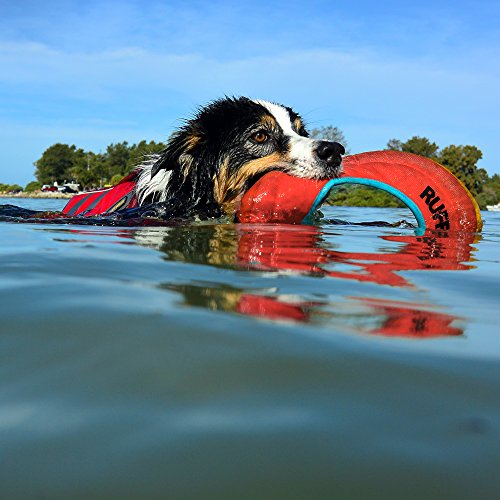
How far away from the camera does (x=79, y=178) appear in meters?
117

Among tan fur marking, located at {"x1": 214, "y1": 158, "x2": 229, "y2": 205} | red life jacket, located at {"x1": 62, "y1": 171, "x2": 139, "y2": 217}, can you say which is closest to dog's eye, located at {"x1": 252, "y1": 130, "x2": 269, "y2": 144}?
tan fur marking, located at {"x1": 214, "y1": 158, "x2": 229, "y2": 205}

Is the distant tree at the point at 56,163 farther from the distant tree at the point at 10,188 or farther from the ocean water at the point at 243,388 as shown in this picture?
the ocean water at the point at 243,388

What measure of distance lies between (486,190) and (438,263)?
252 ft

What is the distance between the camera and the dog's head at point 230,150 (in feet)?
23.8

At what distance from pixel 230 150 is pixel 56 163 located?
130 m

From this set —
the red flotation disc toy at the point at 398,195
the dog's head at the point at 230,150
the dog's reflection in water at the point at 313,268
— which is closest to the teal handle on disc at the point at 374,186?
the red flotation disc toy at the point at 398,195

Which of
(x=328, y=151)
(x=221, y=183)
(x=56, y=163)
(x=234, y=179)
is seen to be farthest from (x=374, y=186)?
(x=56, y=163)

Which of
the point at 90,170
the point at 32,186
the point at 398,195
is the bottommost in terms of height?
the point at 398,195

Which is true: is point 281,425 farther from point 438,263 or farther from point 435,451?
point 438,263

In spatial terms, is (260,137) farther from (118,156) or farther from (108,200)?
(118,156)

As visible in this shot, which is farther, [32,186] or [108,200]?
[32,186]

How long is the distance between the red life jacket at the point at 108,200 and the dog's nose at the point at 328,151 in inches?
99.5

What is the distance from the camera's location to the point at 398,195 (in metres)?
6.79

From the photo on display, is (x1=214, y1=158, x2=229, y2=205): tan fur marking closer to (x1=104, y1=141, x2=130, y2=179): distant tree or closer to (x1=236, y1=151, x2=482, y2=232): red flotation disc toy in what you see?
(x1=236, y1=151, x2=482, y2=232): red flotation disc toy
